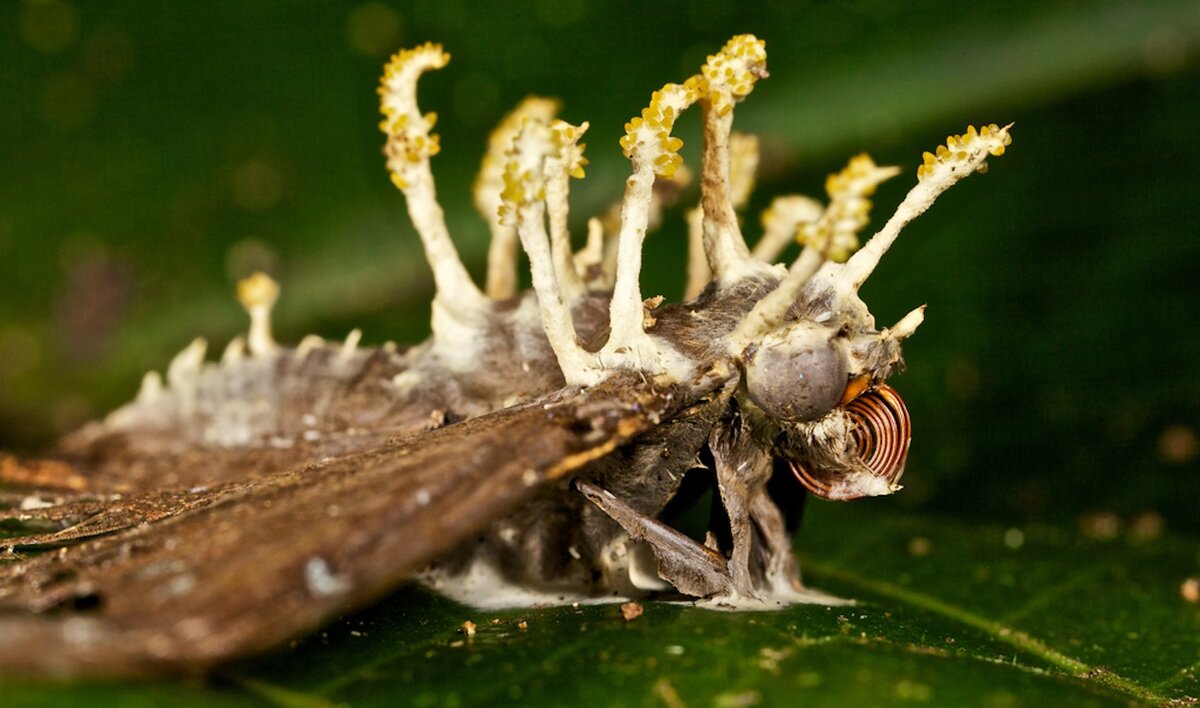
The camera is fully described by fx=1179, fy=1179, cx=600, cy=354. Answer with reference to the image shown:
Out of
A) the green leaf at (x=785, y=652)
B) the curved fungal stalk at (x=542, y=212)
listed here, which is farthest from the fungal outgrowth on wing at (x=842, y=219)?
the green leaf at (x=785, y=652)

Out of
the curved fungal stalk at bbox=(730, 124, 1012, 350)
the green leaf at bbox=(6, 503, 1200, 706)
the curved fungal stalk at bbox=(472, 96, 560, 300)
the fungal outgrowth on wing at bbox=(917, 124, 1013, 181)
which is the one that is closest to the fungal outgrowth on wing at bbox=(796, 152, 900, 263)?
the curved fungal stalk at bbox=(730, 124, 1012, 350)

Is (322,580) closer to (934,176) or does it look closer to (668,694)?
(668,694)

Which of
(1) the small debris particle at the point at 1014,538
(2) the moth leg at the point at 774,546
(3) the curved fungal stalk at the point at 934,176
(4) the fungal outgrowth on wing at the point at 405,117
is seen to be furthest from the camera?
(1) the small debris particle at the point at 1014,538

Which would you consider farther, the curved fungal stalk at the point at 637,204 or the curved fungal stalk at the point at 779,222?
the curved fungal stalk at the point at 779,222

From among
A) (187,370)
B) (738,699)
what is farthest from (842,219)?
(187,370)

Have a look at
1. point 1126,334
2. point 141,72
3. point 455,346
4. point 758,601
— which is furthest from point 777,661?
point 141,72

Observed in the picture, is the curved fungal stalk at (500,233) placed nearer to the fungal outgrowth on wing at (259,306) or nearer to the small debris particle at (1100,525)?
the fungal outgrowth on wing at (259,306)
